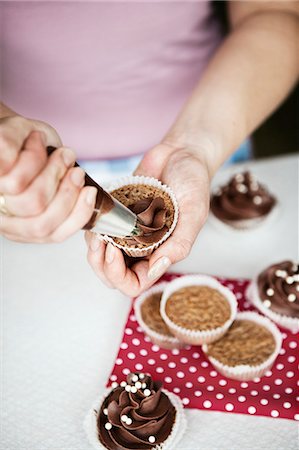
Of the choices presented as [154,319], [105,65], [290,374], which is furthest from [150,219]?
[105,65]

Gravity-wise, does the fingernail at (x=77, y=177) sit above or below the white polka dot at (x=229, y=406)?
above

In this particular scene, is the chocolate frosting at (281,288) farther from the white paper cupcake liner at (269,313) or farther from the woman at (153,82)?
the woman at (153,82)

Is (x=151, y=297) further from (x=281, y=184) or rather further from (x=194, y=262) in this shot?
(x=281, y=184)

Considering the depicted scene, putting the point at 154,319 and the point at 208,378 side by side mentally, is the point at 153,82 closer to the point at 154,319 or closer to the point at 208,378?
the point at 154,319

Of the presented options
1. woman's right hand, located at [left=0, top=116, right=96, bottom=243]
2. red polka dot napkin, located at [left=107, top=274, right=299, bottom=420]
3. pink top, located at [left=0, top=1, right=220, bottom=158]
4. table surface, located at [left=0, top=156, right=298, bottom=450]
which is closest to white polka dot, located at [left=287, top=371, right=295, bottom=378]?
red polka dot napkin, located at [left=107, top=274, right=299, bottom=420]

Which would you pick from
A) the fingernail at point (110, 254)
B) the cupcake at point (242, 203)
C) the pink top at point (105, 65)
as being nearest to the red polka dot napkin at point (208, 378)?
the fingernail at point (110, 254)

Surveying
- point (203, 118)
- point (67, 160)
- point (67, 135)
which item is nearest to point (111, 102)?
point (67, 135)
